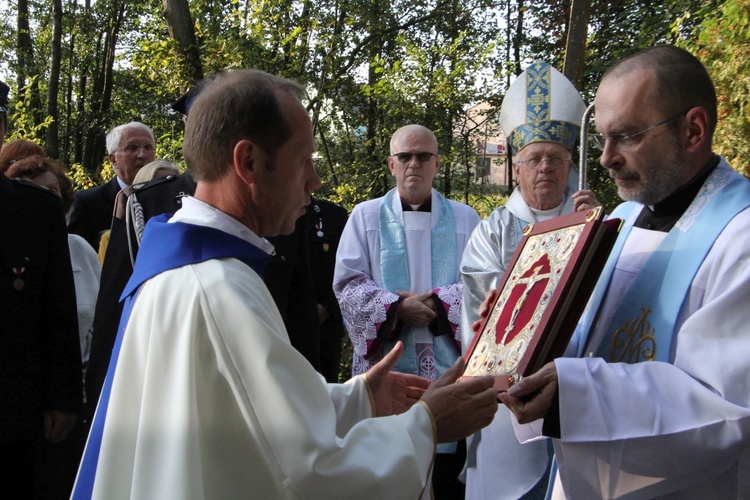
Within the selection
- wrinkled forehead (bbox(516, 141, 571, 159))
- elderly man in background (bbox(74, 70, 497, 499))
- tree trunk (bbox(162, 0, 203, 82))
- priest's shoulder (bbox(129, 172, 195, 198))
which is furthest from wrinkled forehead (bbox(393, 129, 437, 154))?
tree trunk (bbox(162, 0, 203, 82))

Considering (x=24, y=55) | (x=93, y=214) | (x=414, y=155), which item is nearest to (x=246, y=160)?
(x=414, y=155)

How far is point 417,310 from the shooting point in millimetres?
4777

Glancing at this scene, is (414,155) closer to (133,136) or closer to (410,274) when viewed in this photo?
(410,274)

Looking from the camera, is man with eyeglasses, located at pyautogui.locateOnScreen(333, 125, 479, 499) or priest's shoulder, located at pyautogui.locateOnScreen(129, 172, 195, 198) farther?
man with eyeglasses, located at pyautogui.locateOnScreen(333, 125, 479, 499)

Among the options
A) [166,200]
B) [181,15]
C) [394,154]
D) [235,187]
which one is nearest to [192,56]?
[181,15]

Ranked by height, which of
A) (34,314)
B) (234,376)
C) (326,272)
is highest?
(234,376)

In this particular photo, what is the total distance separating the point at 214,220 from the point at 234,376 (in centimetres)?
47

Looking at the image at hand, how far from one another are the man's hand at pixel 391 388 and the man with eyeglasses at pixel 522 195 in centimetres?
148

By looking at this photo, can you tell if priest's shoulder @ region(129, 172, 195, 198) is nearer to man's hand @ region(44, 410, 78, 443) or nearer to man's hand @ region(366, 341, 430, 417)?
man's hand @ region(44, 410, 78, 443)

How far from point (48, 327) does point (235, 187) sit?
1781 millimetres

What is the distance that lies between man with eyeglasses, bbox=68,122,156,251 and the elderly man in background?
398cm

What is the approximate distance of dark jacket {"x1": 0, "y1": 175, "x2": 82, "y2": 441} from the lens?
3158 millimetres

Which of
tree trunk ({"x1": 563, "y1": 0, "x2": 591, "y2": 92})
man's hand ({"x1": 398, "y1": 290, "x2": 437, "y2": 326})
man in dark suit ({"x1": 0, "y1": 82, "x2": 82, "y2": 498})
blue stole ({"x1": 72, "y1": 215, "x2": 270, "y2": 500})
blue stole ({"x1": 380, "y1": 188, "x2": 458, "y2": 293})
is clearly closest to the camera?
blue stole ({"x1": 72, "y1": 215, "x2": 270, "y2": 500})

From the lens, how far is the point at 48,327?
3.36m
